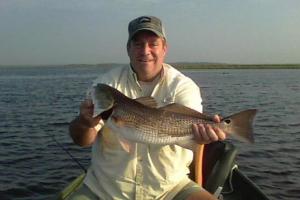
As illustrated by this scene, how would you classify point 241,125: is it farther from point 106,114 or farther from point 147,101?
point 106,114

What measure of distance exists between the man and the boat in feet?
2.30

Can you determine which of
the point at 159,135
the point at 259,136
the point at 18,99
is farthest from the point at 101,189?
the point at 18,99

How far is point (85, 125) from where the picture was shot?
482 cm

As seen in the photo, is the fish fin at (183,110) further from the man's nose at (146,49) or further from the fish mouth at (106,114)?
the man's nose at (146,49)

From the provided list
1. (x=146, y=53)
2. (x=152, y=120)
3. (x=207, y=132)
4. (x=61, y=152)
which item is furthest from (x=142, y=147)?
(x=61, y=152)

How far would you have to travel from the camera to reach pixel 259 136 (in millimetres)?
16047

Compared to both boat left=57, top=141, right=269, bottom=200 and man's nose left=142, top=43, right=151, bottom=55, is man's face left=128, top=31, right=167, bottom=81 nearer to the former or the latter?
man's nose left=142, top=43, right=151, bottom=55

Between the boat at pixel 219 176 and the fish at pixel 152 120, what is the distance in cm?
118

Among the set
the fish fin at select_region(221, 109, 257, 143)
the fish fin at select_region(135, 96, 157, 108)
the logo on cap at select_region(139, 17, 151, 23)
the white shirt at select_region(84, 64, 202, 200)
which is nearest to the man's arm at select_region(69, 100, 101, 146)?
the white shirt at select_region(84, 64, 202, 200)

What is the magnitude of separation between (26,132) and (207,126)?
13.6m

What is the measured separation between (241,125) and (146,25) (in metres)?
1.54

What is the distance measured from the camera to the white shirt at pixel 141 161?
16.1 ft

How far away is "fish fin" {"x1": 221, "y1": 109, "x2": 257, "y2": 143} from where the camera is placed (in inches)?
176

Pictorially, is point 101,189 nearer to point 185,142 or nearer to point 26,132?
point 185,142
